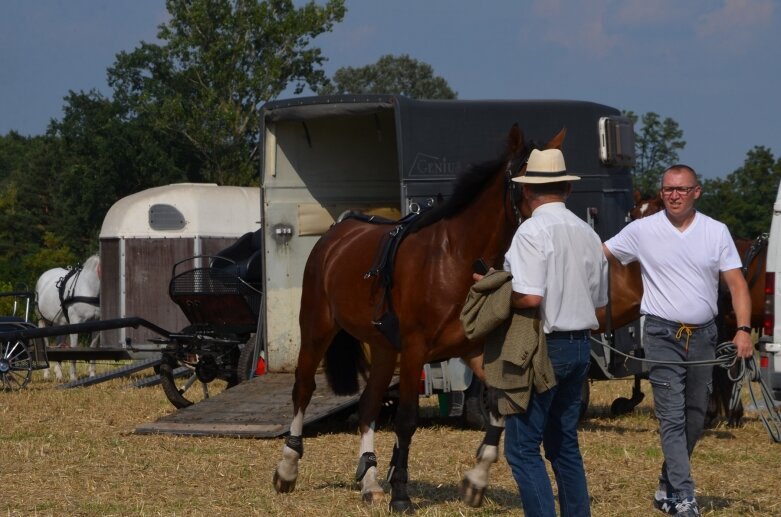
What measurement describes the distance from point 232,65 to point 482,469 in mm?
41873

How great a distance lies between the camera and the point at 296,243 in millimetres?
12109

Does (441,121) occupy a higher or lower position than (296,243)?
higher

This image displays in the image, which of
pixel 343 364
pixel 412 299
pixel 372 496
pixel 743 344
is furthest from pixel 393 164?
pixel 743 344

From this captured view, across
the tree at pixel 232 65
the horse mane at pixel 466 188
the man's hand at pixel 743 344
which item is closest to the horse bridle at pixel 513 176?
the horse mane at pixel 466 188

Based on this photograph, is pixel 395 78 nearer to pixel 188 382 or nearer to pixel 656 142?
pixel 656 142

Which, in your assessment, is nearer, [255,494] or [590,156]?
[255,494]

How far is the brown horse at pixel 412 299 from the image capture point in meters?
7.16

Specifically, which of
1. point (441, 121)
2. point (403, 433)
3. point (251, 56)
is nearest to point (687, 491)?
point (403, 433)

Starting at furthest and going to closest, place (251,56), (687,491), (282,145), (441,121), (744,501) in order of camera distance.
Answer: (251,56), (282,145), (441,121), (744,501), (687,491)

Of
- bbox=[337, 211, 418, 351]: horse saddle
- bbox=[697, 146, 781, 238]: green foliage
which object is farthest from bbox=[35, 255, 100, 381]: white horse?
bbox=[697, 146, 781, 238]: green foliage

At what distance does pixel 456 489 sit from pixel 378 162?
5.26 m

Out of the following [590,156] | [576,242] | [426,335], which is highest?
[590,156]

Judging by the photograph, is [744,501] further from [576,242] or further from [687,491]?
[576,242]

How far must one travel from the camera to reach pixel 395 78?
84000 millimetres
